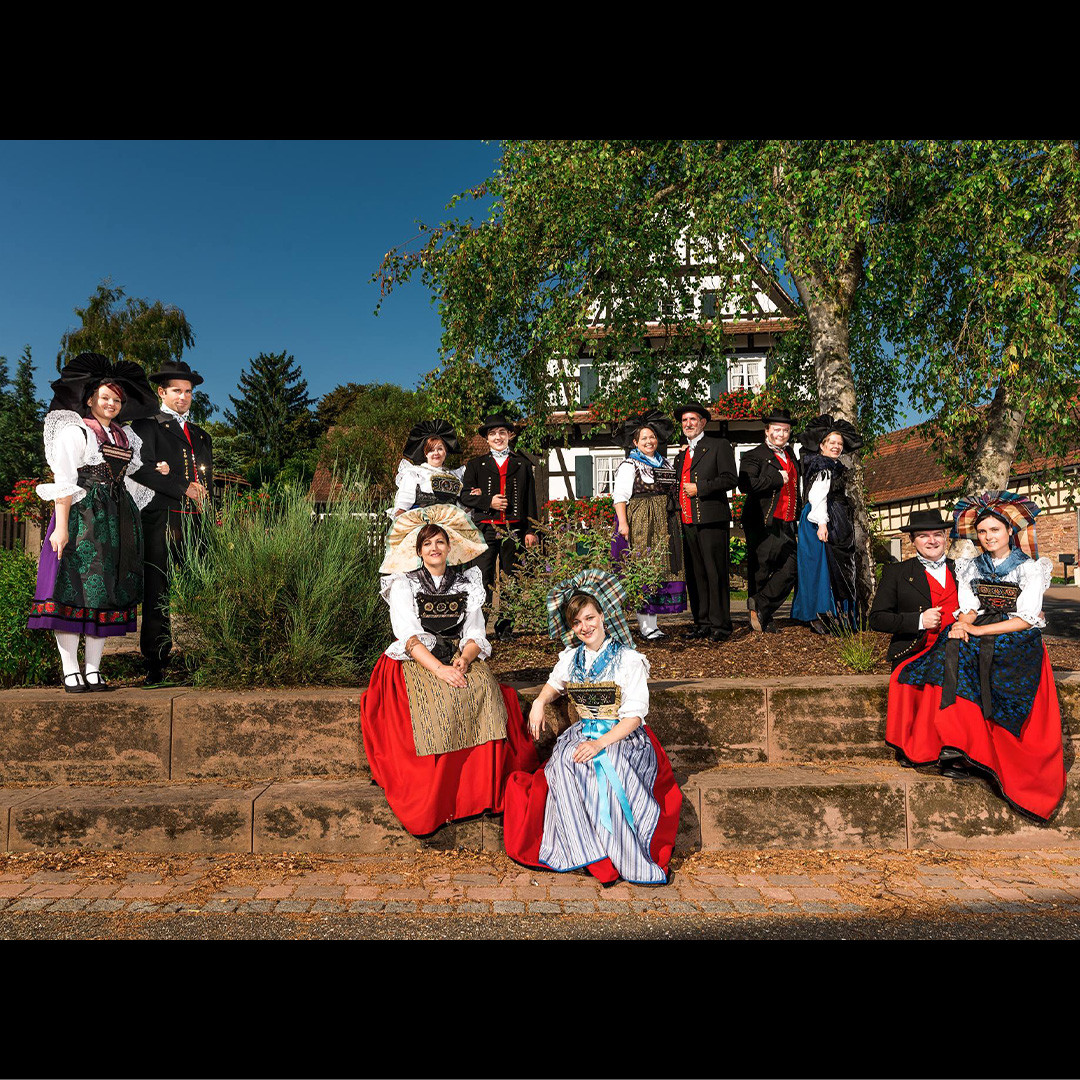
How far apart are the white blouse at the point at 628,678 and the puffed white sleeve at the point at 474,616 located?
1.45ft

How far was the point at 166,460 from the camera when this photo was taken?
516 cm

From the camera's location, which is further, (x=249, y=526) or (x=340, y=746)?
(x=249, y=526)

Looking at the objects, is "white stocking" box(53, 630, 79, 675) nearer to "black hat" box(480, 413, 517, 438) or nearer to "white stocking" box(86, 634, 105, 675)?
"white stocking" box(86, 634, 105, 675)

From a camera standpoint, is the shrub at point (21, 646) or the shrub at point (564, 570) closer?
the shrub at point (21, 646)

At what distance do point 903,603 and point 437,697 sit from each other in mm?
2631

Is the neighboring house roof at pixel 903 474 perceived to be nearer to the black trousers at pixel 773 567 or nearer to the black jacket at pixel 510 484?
the black trousers at pixel 773 567

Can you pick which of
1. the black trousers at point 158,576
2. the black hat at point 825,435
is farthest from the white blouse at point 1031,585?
the black trousers at point 158,576

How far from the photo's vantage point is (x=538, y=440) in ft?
32.8

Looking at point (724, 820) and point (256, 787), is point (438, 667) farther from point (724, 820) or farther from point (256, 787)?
point (724, 820)

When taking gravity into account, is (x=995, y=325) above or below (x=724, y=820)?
above

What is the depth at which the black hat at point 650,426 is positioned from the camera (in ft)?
21.0

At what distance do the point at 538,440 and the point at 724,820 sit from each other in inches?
253

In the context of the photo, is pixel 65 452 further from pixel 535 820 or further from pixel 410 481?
pixel 535 820

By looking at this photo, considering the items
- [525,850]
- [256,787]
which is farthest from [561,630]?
[256,787]
